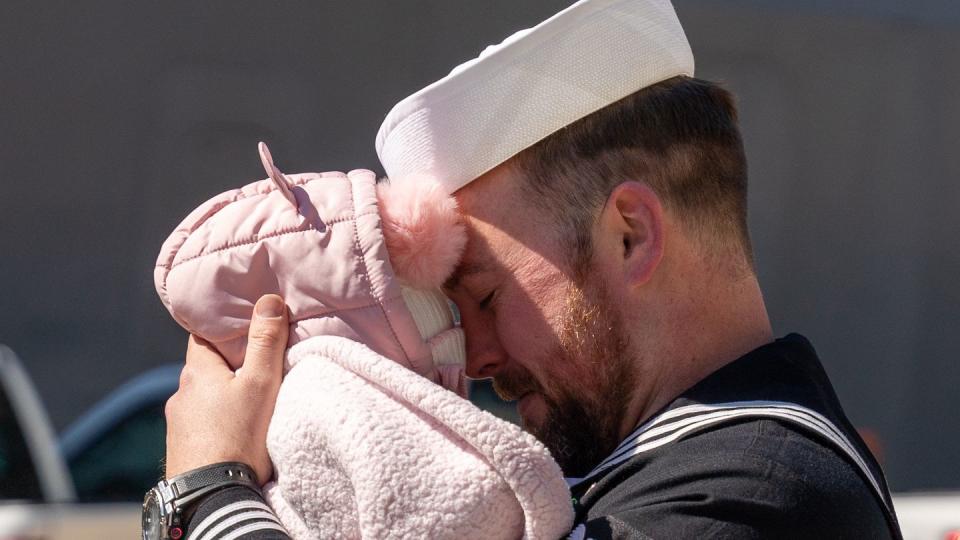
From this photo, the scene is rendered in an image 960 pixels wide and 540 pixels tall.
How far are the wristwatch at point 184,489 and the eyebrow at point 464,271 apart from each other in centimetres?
42

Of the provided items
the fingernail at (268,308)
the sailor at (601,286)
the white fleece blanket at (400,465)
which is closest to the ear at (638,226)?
the sailor at (601,286)

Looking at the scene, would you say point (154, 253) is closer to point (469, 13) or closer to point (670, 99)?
point (469, 13)

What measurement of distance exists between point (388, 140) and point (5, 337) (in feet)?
22.2

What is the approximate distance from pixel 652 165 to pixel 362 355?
0.53 m

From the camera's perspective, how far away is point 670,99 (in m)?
1.97

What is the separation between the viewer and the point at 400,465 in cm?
157

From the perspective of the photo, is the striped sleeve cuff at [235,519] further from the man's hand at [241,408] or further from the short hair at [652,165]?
the short hair at [652,165]

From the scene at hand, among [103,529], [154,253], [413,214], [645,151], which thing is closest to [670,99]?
[645,151]

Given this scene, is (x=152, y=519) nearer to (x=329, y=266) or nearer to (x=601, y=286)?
(x=329, y=266)

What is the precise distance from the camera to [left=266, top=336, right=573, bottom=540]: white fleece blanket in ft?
5.10

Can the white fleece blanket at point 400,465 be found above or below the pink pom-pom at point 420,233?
below

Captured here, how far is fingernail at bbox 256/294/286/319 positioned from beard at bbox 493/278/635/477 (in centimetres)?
39

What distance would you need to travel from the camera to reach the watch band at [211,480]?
1.71 meters

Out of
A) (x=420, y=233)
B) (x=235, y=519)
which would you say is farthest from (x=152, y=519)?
(x=420, y=233)
